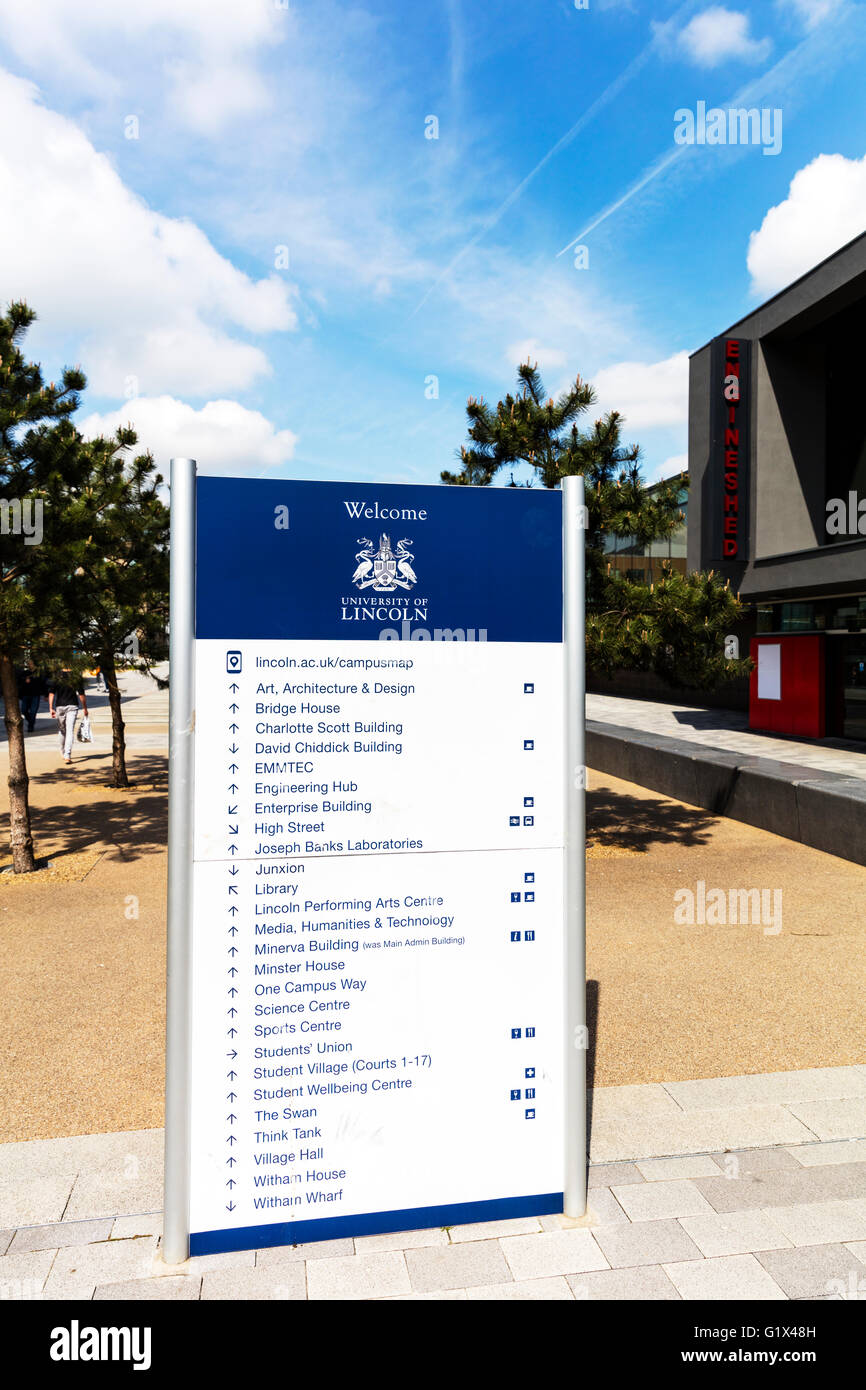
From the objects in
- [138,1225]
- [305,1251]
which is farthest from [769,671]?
[138,1225]

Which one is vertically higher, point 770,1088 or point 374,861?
point 374,861

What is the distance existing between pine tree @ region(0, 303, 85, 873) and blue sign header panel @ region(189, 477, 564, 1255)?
5601 millimetres

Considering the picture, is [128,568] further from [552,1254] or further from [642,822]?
[552,1254]

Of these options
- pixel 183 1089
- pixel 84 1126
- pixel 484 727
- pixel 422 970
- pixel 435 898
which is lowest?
pixel 84 1126

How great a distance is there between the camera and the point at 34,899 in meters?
8.27

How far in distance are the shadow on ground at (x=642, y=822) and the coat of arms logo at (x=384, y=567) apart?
807 centimetres

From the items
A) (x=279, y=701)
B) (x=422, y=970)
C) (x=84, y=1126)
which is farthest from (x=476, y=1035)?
(x=84, y=1126)

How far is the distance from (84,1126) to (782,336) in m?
20.1

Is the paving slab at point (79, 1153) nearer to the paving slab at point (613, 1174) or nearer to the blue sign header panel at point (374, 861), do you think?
the blue sign header panel at point (374, 861)

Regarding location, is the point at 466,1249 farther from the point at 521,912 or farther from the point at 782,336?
the point at 782,336

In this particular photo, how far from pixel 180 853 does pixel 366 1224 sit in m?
1.56

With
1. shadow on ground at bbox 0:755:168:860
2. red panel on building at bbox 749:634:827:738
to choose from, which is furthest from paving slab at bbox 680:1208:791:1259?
red panel on building at bbox 749:634:827:738

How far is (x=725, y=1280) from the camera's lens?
3.05m

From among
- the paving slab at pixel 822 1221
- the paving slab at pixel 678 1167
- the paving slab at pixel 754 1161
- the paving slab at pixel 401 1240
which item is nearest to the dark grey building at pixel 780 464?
the paving slab at pixel 754 1161
